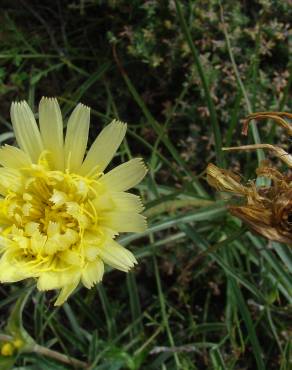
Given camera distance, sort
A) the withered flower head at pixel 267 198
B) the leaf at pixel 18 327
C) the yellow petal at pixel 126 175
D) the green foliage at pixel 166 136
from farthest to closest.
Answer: the green foliage at pixel 166 136
the leaf at pixel 18 327
the yellow petal at pixel 126 175
the withered flower head at pixel 267 198

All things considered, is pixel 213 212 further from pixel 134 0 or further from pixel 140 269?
pixel 134 0

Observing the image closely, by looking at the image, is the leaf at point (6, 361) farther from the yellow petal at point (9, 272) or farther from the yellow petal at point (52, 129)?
the yellow petal at point (52, 129)

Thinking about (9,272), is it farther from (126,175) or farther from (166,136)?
(166,136)

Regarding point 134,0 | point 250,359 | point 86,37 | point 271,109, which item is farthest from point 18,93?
point 250,359

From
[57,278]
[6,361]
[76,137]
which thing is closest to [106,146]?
[76,137]

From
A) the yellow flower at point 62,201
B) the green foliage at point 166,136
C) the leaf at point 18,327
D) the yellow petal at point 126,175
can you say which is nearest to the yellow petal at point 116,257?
the yellow flower at point 62,201

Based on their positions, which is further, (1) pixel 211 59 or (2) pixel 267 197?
(1) pixel 211 59
